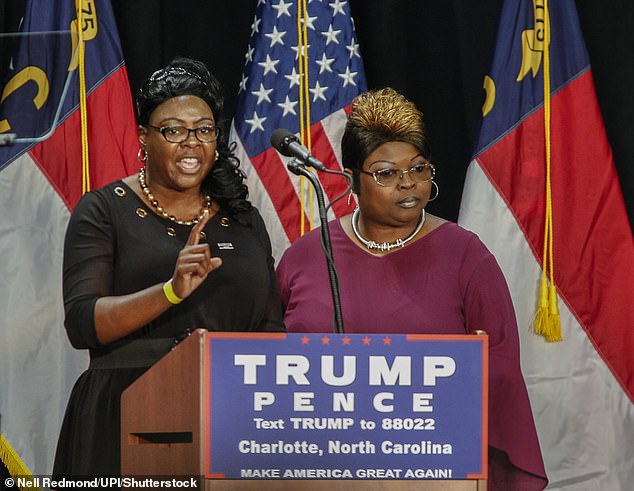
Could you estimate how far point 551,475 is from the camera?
11.6ft

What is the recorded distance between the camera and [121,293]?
2.38 meters

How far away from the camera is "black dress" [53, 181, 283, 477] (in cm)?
237

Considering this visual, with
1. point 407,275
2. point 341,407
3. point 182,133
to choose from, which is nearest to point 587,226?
point 407,275

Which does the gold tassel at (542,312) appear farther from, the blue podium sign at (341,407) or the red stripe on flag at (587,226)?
the blue podium sign at (341,407)

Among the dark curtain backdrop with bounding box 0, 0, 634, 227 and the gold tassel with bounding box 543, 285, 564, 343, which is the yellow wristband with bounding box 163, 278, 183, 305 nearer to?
the gold tassel with bounding box 543, 285, 564, 343

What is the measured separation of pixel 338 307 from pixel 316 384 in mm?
265

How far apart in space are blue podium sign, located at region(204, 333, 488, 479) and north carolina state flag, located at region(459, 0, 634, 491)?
1799mm

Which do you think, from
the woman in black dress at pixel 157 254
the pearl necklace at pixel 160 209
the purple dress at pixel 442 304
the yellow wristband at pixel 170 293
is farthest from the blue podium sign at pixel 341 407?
the pearl necklace at pixel 160 209

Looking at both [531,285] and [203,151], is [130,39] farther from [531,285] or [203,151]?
[531,285]

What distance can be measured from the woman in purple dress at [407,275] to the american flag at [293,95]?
31.4 inches

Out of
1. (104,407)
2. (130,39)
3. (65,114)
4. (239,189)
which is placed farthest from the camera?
(130,39)

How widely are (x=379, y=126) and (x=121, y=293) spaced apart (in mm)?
765

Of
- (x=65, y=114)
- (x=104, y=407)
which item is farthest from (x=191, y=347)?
(x=65, y=114)

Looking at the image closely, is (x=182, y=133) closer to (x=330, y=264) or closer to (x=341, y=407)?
(x=330, y=264)
